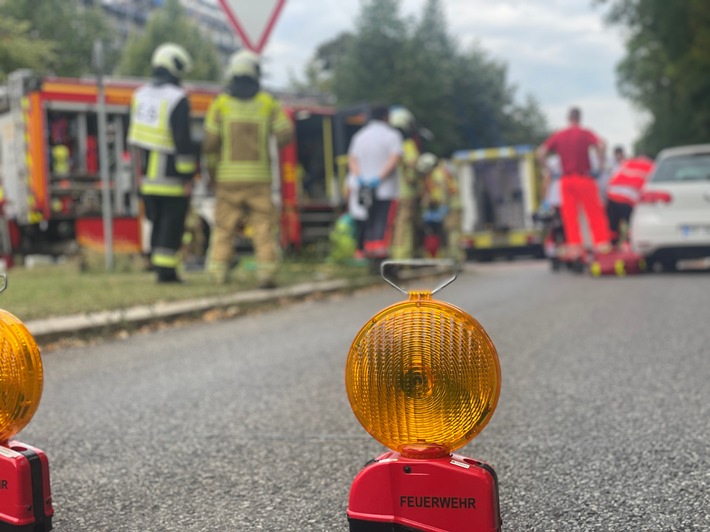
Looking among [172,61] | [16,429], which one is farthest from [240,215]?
[16,429]

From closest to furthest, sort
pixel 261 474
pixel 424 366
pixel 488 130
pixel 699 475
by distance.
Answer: pixel 424 366 < pixel 699 475 < pixel 261 474 < pixel 488 130

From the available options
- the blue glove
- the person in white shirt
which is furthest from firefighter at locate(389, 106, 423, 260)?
the blue glove

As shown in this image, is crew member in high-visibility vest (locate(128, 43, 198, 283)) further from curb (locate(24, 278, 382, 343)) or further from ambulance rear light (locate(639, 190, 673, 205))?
ambulance rear light (locate(639, 190, 673, 205))

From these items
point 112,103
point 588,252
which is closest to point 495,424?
point 588,252

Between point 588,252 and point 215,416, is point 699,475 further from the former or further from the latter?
point 588,252

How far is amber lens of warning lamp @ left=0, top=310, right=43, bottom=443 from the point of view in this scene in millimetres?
2221

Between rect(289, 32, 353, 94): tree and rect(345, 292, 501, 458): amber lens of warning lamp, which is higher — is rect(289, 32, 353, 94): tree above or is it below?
above

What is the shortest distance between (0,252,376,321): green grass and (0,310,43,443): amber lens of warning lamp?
5.20 m

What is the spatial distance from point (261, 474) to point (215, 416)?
3.44 ft

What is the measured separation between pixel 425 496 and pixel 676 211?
10766 millimetres

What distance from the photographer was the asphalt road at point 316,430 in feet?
9.07

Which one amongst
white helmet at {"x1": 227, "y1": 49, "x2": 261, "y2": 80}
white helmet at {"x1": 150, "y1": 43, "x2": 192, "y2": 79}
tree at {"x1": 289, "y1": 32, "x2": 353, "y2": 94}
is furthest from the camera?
tree at {"x1": 289, "y1": 32, "x2": 353, "y2": 94}

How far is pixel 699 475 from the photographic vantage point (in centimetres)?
298

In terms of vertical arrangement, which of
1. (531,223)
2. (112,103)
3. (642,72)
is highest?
(642,72)
